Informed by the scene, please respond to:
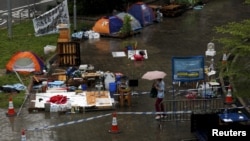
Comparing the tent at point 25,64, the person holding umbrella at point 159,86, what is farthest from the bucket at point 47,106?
the tent at point 25,64

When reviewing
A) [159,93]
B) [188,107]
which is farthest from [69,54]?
[159,93]

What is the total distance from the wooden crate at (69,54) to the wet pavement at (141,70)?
959 mm

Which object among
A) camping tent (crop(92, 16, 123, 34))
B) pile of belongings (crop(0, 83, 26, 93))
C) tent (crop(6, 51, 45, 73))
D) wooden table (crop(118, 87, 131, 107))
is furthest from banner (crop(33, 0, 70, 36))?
wooden table (crop(118, 87, 131, 107))

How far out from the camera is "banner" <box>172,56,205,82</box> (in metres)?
21.5

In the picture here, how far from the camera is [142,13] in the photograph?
34.0 meters

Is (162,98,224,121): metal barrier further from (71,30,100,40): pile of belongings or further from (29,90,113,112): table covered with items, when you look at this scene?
(71,30,100,40): pile of belongings

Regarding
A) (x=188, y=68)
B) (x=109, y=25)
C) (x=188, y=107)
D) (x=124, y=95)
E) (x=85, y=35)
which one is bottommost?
(x=188, y=107)

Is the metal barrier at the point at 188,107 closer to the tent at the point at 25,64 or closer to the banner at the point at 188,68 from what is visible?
the banner at the point at 188,68

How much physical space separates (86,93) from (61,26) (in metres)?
6.80

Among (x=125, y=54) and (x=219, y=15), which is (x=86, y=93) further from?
(x=219, y=15)

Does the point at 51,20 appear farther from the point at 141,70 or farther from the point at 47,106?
the point at 47,106

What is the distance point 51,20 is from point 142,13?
5693mm

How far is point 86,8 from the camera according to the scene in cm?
3656

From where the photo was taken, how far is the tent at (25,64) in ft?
79.9
